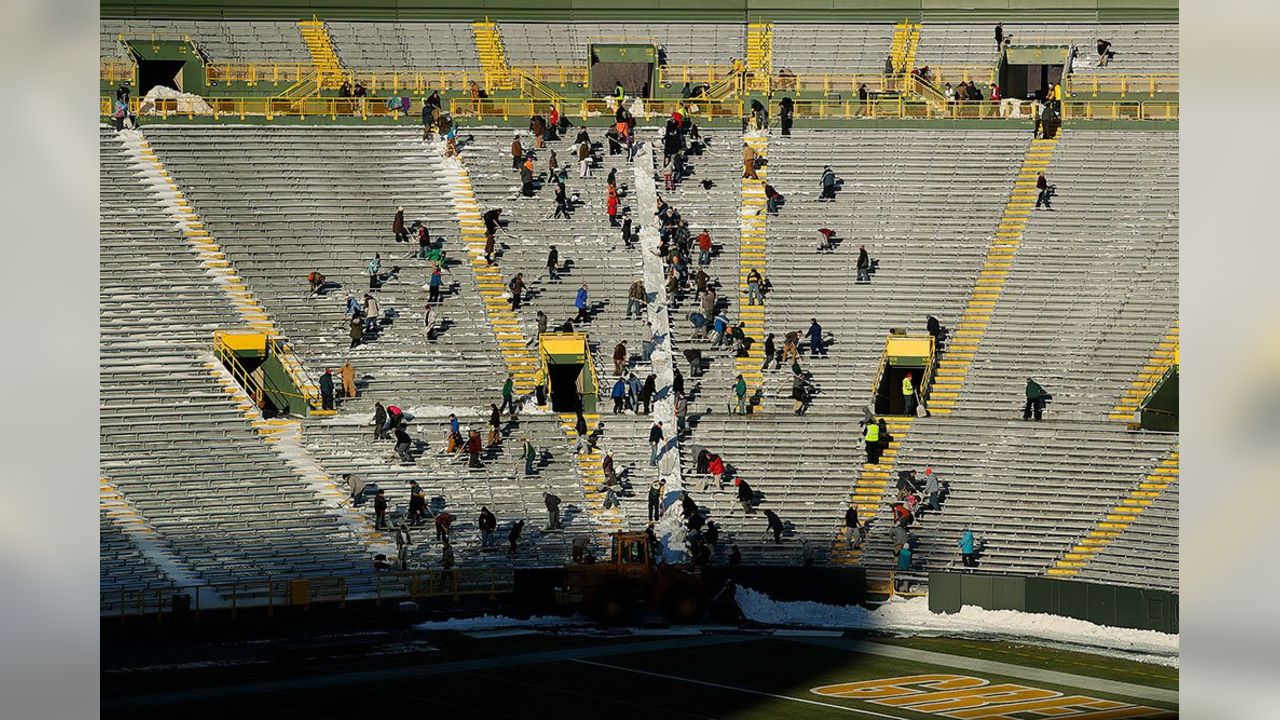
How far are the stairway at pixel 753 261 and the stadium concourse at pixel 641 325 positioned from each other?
82mm

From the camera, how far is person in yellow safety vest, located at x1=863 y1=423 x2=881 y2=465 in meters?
34.5

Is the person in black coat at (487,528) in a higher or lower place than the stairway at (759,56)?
lower

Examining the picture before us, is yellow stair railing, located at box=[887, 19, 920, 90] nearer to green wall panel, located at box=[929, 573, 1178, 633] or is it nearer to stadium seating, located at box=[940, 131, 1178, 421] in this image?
stadium seating, located at box=[940, 131, 1178, 421]

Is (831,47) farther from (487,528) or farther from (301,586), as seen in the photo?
(301,586)

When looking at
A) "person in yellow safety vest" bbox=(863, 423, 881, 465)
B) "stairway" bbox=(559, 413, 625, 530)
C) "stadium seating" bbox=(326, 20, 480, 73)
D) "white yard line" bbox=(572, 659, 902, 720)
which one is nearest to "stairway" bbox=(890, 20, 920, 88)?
"stadium seating" bbox=(326, 20, 480, 73)

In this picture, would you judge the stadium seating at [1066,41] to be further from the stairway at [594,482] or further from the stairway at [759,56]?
the stairway at [594,482]

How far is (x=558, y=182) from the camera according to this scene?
42.2 m

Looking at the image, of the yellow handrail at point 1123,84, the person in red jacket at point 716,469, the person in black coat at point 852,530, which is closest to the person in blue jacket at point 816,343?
the person in red jacket at point 716,469

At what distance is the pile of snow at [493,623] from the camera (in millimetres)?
29812

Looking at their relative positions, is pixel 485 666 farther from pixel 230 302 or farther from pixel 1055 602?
pixel 230 302

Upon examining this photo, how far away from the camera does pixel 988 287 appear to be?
1532 inches

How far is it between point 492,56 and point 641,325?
14252 mm
